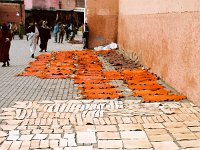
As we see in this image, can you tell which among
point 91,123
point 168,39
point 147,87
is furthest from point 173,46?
point 91,123

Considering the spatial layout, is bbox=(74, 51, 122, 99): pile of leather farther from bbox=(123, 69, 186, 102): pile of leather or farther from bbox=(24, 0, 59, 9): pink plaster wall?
bbox=(24, 0, 59, 9): pink plaster wall

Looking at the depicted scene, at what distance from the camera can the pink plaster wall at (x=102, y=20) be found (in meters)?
19.2

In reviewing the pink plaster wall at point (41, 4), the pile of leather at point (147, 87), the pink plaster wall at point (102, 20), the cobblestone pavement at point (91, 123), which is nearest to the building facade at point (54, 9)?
the pink plaster wall at point (41, 4)

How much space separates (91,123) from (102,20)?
14353mm

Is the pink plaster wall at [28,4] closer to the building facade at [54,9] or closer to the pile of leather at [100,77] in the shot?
the building facade at [54,9]

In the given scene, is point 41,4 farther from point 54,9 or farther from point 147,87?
point 147,87

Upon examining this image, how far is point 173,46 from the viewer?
8180mm

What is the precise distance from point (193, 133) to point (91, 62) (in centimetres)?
816

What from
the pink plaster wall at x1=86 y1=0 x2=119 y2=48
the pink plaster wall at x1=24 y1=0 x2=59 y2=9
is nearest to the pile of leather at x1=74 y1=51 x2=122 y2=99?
the pink plaster wall at x1=86 y1=0 x2=119 y2=48

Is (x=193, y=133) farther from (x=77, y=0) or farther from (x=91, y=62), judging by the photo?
(x=77, y=0)

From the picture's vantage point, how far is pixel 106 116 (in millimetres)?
5777

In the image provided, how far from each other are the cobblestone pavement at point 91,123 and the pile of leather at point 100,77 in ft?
1.22

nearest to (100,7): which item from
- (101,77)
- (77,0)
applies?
(101,77)

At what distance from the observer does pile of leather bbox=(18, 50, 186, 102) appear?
727 cm
